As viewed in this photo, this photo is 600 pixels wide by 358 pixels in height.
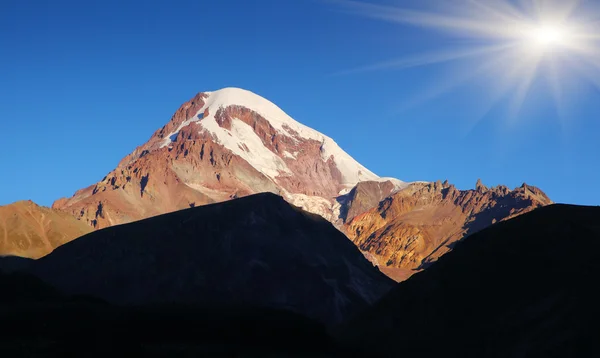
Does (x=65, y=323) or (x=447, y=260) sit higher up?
(x=447, y=260)

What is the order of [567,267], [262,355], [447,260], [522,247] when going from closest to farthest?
[262,355]
[567,267]
[522,247]
[447,260]

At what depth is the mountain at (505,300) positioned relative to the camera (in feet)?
363

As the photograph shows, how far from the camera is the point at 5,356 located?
250ft

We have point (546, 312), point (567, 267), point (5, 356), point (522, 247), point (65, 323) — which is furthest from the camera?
point (522, 247)

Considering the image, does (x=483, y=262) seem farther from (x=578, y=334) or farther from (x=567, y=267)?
(x=578, y=334)

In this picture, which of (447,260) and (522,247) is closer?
(522,247)

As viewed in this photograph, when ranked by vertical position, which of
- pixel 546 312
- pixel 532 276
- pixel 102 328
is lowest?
pixel 102 328

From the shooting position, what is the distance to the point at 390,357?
12375 centimetres

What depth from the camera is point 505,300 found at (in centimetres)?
12512

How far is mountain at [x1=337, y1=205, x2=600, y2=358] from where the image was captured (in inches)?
4350

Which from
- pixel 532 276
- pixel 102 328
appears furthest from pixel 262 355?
pixel 532 276

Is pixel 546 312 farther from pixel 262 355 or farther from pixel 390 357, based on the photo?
pixel 262 355

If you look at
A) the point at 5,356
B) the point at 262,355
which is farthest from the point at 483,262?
the point at 5,356

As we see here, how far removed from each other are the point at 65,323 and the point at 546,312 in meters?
66.4
